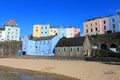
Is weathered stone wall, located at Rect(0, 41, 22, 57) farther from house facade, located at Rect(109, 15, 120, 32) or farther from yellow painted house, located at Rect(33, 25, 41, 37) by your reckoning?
yellow painted house, located at Rect(33, 25, 41, 37)

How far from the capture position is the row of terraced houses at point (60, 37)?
56.1 m

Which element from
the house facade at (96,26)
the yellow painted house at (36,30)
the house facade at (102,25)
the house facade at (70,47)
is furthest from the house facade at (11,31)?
the house facade at (70,47)

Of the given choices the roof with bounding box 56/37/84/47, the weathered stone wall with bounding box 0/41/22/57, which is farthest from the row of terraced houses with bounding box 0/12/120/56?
the weathered stone wall with bounding box 0/41/22/57

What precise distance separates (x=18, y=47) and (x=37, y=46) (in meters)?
8.82

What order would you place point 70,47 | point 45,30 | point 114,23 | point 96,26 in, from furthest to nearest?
point 45,30 → point 96,26 → point 114,23 → point 70,47

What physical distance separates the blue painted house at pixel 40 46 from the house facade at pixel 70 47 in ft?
7.28

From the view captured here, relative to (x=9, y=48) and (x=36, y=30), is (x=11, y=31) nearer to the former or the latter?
(x=36, y=30)

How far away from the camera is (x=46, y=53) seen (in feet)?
216

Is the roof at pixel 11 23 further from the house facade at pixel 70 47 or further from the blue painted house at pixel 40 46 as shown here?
the house facade at pixel 70 47

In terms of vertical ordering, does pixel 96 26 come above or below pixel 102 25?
below

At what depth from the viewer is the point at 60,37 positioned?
218ft

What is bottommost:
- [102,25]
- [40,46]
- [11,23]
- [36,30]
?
[40,46]

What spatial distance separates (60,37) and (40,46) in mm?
7170

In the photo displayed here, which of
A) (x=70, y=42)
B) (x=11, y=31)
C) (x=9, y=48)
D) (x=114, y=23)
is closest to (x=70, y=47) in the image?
(x=70, y=42)
